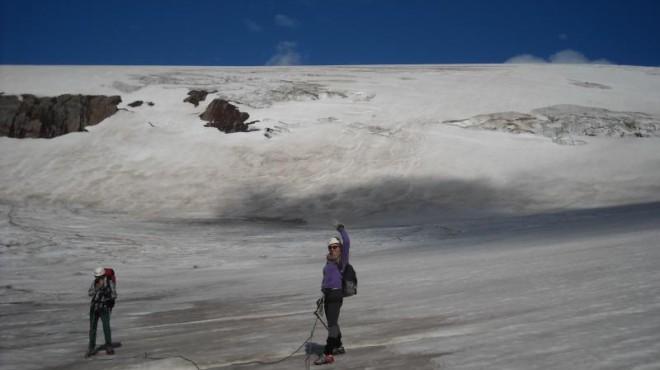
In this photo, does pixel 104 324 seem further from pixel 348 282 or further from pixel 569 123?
pixel 569 123

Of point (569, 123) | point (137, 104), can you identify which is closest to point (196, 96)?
point (137, 104)

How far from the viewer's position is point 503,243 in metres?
17.4

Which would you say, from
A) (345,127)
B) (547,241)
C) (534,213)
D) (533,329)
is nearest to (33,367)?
(533,329)

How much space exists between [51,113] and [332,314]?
37.3m

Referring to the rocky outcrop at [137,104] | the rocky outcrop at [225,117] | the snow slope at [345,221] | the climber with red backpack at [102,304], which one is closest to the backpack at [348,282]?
the snow slope at [345,221]

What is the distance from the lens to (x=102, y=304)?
8.84 metres

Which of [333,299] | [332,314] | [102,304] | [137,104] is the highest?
[137,104]

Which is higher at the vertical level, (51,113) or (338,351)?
(51,113)

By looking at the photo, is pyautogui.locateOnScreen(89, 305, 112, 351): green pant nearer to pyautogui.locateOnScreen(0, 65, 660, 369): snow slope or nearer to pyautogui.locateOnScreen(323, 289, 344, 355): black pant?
pyautogui.locateOnScreen(0, 65, 660, 369): snow slope

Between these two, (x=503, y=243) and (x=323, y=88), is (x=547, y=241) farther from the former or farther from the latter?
(x=323, y=88)

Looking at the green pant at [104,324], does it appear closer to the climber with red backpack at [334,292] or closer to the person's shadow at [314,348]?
the person's shadow at [314,348]

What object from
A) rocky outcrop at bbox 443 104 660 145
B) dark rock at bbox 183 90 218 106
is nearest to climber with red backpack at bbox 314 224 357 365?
rocky outcrop at bbox 443 104 660 145

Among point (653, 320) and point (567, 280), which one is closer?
point (653, 320)

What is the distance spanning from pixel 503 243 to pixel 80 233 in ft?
48.7
